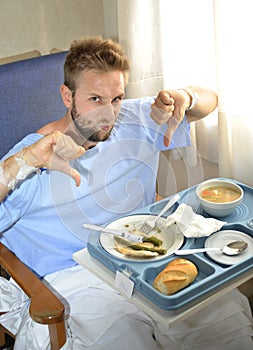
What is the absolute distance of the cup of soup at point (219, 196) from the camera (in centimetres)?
133

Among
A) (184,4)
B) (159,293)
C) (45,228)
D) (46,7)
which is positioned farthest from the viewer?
(46,7)

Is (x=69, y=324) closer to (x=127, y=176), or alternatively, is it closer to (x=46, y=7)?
(x=127, y=176)

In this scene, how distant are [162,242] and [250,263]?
21 centimetres

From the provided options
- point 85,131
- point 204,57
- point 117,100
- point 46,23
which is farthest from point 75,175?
point 46,23

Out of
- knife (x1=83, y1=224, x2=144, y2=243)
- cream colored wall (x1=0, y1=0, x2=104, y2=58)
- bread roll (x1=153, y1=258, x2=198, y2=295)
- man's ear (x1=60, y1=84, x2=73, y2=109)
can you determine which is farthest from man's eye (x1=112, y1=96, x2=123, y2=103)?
cream colored wall (x1=0, y1=0, x2=104, y2=58)

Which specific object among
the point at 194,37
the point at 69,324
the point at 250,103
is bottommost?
the point at 69,324

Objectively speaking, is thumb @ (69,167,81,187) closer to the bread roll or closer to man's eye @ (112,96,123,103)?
man's eye @ (112,96,123,103)

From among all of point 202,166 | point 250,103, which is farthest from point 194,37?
point 202,166

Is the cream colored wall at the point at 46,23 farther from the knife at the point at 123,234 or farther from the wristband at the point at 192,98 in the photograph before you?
the knife at the point at 123,234

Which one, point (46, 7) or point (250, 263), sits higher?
point (46, 7)

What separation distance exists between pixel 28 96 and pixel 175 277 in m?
0.72

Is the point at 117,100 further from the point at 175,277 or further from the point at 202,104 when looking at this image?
the point at 175,277

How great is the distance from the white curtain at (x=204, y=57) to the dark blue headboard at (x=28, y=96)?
26 centimetres

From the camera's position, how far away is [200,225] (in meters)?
1.30
